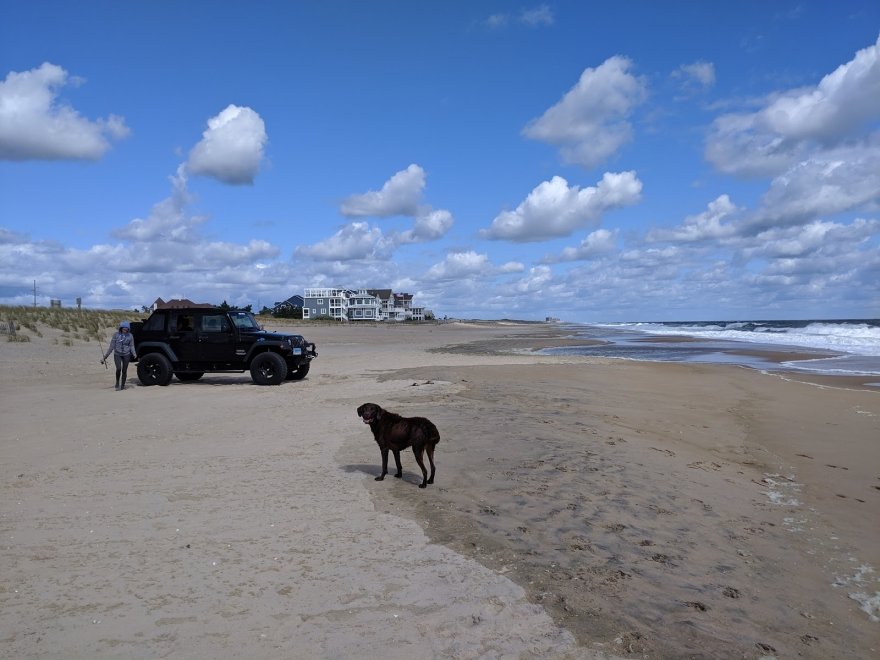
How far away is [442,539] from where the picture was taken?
4.93 m

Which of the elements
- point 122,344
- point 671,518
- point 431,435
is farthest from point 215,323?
point 671,518

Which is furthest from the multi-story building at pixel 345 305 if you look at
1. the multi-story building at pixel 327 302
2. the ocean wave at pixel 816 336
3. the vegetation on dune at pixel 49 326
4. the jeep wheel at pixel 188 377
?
the jeep wheel at pixel 188 377

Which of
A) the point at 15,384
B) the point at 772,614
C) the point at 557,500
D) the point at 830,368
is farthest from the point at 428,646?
the point at 830,368

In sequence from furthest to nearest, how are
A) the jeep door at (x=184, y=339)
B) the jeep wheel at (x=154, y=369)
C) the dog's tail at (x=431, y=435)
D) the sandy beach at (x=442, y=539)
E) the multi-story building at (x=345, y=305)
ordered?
the multi-story building at (x=345, y=305), the jeep door at (x=184, y=339), the jeep wheel at (x=154, y=369), the dog's tail at (x=431, y=435), the sandy beach at (x=442, y=539)

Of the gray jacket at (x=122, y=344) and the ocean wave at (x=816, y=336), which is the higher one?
the gray jacket at (x=122, y=344)

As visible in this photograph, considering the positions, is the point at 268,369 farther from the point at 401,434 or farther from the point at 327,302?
the point at 327,302

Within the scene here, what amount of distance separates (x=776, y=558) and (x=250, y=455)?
5.52 m

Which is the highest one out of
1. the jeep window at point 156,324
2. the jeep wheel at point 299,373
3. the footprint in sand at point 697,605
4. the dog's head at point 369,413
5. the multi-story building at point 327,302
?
the multi-story building at point 327,302

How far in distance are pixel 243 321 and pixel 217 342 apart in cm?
82

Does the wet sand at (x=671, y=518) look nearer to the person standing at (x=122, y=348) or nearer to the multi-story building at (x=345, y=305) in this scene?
the person standing at (x=122, y=348)

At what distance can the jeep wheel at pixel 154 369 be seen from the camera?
607 inches

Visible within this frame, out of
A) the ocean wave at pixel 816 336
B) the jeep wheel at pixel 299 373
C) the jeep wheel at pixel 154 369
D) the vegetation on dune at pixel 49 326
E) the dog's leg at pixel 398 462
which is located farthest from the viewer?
A: the ocean wave at pixel 816 336

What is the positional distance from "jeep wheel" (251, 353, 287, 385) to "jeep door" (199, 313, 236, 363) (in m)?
0.70

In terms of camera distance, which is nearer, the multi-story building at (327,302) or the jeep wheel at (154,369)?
the jeep wheel at (154,369)
